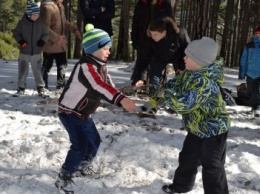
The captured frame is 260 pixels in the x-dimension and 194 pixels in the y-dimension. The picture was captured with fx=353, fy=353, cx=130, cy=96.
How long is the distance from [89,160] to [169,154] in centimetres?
127

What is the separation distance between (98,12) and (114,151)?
3.06 m

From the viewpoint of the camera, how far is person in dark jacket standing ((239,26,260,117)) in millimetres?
6676

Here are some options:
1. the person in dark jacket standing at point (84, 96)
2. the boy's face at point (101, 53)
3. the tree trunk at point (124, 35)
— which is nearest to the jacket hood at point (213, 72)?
the person in dark jacket standing at point (84, 96)

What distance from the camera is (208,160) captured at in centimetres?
331

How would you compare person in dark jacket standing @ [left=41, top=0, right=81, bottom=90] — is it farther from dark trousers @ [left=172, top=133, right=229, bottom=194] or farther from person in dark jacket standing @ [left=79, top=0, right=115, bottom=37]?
dark trousers @ [left=172, top=133, right=229, bottom=194]

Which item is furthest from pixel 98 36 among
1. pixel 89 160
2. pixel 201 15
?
Answer: pixel 201 15

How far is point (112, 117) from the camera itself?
614 cm

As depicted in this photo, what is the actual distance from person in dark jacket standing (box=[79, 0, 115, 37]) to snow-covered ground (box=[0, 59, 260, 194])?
65.5 inches

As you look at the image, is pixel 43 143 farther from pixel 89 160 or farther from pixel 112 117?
pixel 112 117

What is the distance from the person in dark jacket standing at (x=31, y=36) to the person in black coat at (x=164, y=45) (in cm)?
201

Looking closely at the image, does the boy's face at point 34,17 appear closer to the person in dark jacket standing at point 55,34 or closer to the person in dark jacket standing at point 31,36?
the person in dark jacket standing at point 31,36

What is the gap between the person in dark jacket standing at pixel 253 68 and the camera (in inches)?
263

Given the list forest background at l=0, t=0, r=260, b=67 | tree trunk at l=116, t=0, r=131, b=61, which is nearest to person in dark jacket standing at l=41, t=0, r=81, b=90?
forest background at l=0, t=0, r=260, b=67

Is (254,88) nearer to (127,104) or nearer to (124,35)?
(127,104)
